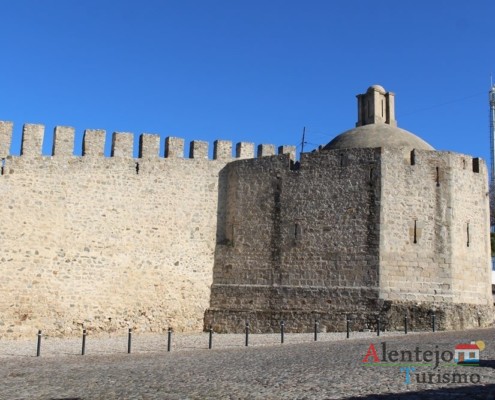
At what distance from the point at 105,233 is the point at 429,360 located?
10.7 meters

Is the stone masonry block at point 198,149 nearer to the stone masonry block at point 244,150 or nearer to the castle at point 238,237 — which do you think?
the castle at point 238,237

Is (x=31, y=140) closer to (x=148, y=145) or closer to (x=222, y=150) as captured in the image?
(x=148, y=145)

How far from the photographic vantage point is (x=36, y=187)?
56.3 ft

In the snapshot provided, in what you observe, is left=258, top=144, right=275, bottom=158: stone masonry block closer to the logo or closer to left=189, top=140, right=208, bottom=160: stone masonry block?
left=189, top=140, right=208, bottom=160: stone masonry block

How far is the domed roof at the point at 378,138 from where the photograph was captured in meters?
19.0

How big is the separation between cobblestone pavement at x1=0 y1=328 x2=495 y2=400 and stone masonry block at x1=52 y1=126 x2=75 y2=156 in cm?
585

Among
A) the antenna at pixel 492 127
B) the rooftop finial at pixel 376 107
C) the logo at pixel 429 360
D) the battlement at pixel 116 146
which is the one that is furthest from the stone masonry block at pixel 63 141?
the antenna at pixel 492 127

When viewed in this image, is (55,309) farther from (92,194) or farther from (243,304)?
(243,304)

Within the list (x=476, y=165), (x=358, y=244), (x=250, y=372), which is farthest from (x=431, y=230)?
(x=250, y=372)

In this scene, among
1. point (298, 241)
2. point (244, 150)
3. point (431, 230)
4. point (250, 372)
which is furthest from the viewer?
point (244, 150)

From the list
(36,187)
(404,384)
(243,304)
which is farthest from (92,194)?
(404,384)

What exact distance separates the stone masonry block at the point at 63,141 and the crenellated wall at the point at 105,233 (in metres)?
0.03

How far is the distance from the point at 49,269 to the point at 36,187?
7.37 feet

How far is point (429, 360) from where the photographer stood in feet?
31.5
